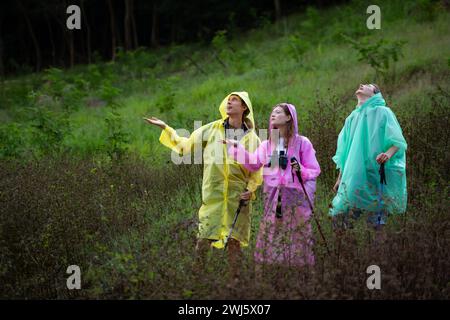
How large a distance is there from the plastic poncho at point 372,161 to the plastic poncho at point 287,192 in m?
0.55

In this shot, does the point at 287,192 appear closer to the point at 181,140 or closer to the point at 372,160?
the point at 372,160

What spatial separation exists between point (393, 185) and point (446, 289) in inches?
64.3

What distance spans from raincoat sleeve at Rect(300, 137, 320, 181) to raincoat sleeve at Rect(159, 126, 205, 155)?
3.29 feet

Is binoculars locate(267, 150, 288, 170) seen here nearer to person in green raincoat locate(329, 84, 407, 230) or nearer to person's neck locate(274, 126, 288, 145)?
person's neck locate(274, 126, 288, 145)

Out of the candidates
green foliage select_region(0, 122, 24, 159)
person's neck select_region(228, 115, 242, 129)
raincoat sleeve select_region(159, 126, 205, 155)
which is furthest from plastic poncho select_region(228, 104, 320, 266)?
green foliage select_region(0, 122, 24, 159)

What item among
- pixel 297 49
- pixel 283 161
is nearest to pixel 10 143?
pixel 283 161

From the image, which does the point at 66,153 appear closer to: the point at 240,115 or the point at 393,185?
the point at 240,115

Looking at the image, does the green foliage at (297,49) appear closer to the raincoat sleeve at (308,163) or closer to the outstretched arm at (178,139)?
the outstretched arm at (178,139)

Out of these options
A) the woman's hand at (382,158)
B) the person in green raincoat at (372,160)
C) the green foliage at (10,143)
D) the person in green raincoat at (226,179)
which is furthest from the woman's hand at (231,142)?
the green foliage at (10,143)

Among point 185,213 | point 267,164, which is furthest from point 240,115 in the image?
point 185,213

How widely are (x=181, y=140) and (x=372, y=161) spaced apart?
195 centimetres

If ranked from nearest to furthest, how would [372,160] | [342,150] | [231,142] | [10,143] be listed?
[231,142] < [372,160] < [342,150] < [10,143]

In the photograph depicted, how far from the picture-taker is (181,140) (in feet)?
20.3

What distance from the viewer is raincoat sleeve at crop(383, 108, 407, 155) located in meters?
6.22
